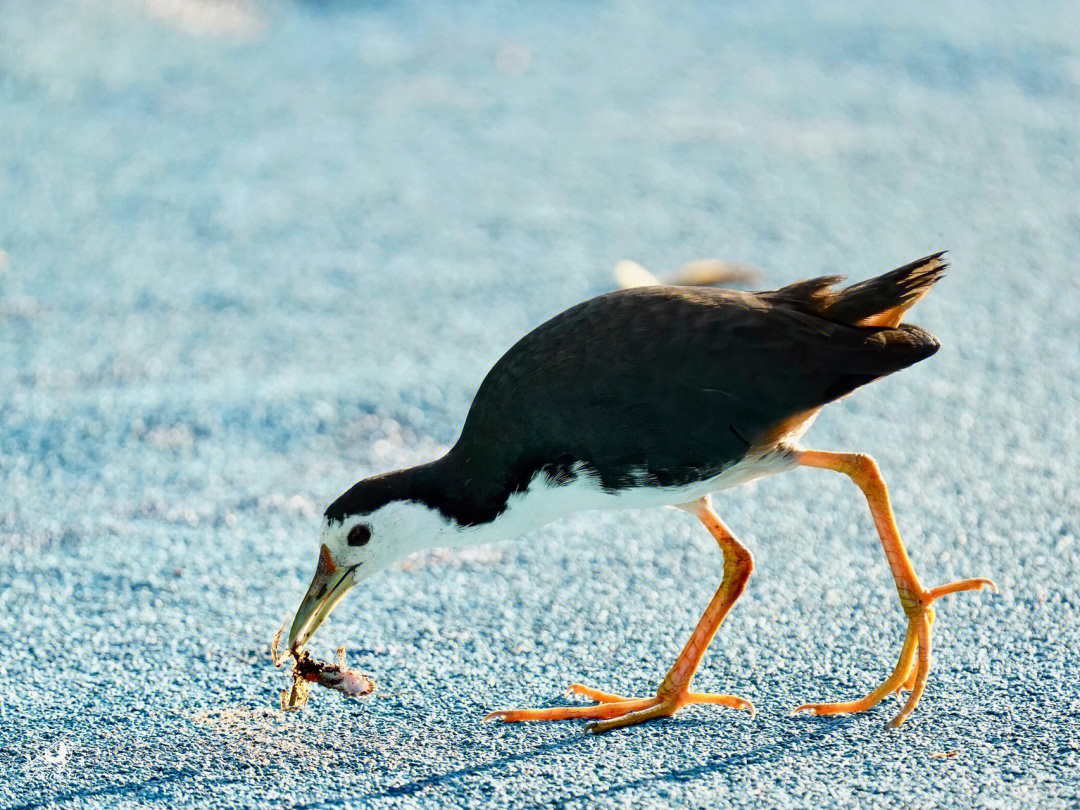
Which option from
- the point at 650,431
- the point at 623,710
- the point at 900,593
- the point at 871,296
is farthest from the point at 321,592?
the point at 871,296

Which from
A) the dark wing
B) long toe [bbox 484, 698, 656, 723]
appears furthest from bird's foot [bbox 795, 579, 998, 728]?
the dark wing

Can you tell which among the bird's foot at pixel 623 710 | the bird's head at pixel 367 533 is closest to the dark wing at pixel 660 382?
the bird's head at pixel 367 533

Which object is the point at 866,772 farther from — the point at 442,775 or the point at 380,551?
the point at 380,551

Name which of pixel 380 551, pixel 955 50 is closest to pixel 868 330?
pixel 380 551

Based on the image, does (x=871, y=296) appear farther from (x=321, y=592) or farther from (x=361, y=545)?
(x=321, y=592)

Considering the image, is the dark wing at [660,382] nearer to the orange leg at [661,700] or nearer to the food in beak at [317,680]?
the orange leg at [661,700]

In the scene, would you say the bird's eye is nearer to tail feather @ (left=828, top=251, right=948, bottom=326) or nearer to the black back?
the black back
